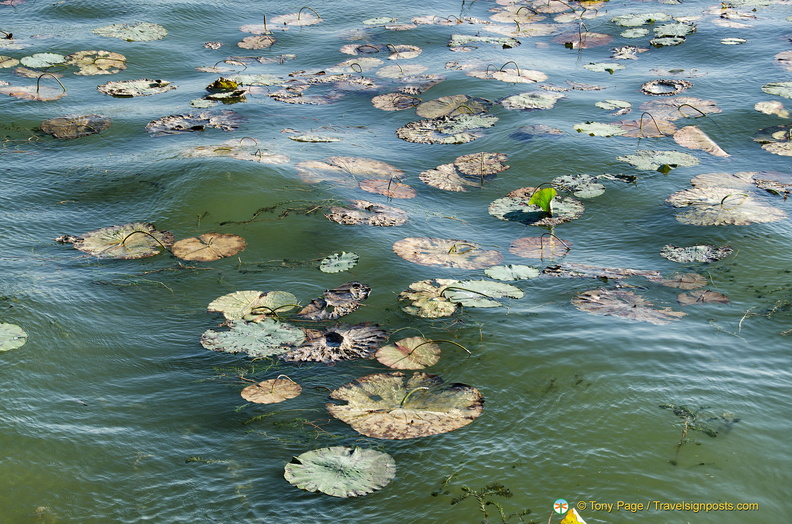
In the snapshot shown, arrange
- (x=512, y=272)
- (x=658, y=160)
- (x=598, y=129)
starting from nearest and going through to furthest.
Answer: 1. (x=512, y=272)
2. (x=658, y=160)
3. (x=598, y=129)

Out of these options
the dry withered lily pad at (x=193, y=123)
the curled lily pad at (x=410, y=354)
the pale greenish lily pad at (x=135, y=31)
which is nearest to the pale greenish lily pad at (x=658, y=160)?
the curled lily pad at (x=410, y=354)

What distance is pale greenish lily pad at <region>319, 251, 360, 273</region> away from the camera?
17.0ft

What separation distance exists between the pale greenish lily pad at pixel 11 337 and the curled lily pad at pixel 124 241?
99 centimetres

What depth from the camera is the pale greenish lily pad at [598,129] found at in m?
7.14

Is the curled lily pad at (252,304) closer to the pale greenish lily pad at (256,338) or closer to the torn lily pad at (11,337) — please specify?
the pale greenish lily pad at (256,338)

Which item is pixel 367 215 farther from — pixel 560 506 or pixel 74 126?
pixel 74 126

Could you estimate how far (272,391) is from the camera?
3936mm

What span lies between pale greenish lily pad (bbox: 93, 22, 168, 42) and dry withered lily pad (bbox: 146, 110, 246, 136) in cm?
278

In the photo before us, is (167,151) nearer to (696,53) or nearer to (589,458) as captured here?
(589,458)

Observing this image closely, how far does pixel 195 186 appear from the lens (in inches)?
242

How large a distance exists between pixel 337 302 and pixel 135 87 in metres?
5.17

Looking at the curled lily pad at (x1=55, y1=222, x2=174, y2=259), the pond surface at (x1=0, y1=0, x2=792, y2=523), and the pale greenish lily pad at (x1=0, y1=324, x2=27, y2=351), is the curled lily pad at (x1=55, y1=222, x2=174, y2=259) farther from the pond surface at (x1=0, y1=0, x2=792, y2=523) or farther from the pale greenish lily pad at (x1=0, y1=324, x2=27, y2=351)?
the pale greenish lily pad at (x1=0, y1=324, x2=27, y2=351)

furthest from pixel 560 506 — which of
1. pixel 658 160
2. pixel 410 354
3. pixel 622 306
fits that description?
pixel 658 160

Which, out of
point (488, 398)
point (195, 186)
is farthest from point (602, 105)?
point (488, 398)
